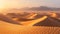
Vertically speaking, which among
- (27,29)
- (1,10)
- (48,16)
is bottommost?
(27,29)

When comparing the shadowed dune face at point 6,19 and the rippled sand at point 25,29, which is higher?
the shadowed dune face at point 6,19

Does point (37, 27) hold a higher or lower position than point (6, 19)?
lower

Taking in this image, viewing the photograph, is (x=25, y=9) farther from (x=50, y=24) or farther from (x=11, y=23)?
(x=50, y=24)

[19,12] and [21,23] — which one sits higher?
[19,12]

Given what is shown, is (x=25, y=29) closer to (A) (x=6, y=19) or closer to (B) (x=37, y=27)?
(B) (x=37, y=27)

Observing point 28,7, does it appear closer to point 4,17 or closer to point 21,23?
point 21,23

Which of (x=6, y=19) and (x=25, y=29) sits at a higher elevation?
(x=6, y=19)

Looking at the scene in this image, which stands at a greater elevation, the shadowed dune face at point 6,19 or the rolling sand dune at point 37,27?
the shadowed dune face at point 6,19

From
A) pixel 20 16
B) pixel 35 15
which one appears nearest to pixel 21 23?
pixel 20 16

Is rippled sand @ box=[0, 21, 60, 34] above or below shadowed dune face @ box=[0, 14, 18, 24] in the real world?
below

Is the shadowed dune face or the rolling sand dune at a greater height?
the shadowed dune face

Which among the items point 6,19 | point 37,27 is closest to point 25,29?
point 37,27
